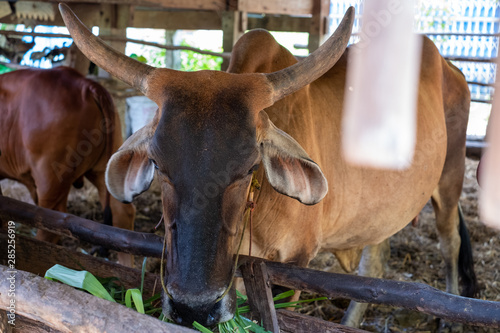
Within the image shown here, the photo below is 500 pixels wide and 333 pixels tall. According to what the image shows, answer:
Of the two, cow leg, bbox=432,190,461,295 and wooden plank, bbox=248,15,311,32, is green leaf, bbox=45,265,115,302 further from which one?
wooden plank, bbox=248,15,311,32

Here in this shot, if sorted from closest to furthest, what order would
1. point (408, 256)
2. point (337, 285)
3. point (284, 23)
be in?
point (337, 285), point (408, 256), point (284, 23)

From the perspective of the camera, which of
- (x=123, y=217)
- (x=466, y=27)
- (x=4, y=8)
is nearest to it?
(x=123, y=217)

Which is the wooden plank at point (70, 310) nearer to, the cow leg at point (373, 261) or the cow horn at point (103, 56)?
the cow horn at point (103, 56)

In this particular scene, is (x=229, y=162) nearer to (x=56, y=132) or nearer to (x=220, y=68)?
(x=56, y=132)

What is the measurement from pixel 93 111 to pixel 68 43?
208 cm

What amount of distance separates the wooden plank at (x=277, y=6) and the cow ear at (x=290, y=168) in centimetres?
417

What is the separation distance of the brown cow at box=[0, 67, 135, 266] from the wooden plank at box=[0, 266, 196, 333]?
2094mm

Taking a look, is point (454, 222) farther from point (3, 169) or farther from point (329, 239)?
point (3, 169)

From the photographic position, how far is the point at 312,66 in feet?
7.51

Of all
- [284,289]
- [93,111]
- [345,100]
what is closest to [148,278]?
[284,289]

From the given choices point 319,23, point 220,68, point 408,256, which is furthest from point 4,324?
point 319,23

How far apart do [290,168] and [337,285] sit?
0.52 metres

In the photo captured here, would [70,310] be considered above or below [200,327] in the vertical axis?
above

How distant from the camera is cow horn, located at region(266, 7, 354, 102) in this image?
7.51 ft
